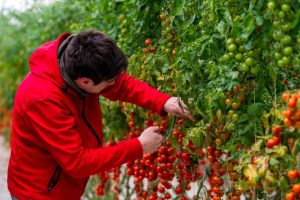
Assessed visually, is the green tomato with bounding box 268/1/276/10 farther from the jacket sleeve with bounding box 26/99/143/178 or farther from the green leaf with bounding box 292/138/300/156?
the jacket sleeve with bounding box 26/99/143/178

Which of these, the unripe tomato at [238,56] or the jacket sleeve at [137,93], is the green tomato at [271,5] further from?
the jacket sleeve at [137,93]

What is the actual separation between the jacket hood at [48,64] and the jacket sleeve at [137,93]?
1.01 feet

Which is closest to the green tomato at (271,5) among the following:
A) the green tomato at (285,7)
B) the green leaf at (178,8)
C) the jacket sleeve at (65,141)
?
the green tomato at (285,7)

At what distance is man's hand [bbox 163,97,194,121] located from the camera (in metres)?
2.19

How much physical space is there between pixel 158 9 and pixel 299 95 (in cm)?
115

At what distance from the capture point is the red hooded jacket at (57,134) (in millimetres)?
2062

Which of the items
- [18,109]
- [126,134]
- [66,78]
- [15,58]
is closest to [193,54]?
[66,78]

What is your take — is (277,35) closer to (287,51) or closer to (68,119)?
(287,51)

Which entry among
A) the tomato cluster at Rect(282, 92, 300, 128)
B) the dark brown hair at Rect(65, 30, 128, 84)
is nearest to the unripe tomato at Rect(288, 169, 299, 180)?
the tomato cluster at Rect(282, 92, 300, 128)

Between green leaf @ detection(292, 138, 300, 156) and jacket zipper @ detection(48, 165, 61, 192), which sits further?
jacket zipper @ detection(48, 165, 61, 192)

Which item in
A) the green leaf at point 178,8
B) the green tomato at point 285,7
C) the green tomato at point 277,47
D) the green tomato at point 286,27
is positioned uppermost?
the green tomato at point 285,7

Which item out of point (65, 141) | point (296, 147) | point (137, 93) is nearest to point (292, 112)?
point (296, 147)

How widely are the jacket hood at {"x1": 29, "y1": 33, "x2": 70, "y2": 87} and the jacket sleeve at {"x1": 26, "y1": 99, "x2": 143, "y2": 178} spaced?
0.41 ft

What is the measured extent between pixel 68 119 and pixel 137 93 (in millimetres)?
442
